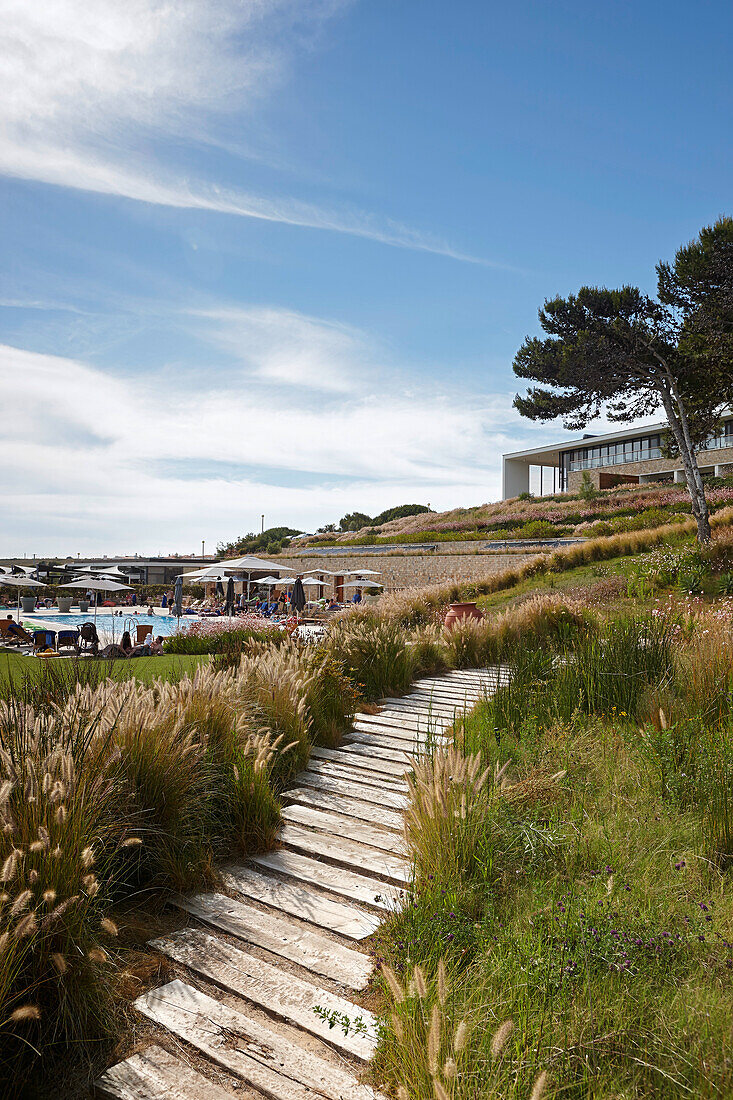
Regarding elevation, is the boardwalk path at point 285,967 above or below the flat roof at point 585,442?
below

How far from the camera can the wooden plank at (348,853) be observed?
3.01 metres

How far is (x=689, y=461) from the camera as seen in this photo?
1714 centimetres

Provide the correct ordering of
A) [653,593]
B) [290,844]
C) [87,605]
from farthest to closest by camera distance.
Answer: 1. [87,605]
2. [653,593]
3. [290,844]

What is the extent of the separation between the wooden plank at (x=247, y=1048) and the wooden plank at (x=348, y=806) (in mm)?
1502

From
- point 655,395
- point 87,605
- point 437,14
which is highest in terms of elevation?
point 437,14

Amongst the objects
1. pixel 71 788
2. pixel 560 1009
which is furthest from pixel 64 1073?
pixel 560 1009

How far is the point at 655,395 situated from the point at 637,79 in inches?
510

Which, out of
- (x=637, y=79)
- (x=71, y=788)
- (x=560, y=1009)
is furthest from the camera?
(x=637, y=79)

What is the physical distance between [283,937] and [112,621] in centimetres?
2850

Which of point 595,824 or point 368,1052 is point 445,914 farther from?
point 595,824

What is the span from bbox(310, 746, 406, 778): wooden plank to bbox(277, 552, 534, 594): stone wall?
1636 cm

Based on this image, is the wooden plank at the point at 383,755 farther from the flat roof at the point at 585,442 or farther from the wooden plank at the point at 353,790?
the flat roof at the point at 585,442

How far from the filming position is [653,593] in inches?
523

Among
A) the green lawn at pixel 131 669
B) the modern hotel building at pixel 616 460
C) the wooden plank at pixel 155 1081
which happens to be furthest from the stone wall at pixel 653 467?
the wooden plank at pixel 155 1081
